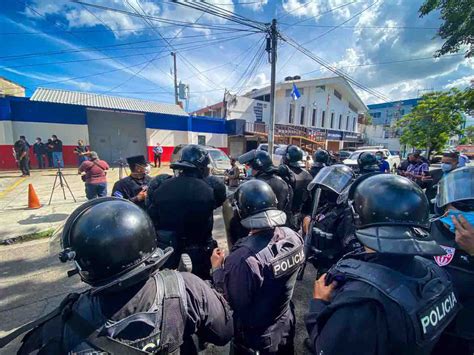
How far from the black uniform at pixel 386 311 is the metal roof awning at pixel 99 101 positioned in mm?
17526

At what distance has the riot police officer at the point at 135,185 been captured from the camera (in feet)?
11.0

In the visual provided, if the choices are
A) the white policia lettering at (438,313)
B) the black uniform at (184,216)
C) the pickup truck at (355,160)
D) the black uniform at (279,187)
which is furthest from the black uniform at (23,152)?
the pickup truck at (355,160)

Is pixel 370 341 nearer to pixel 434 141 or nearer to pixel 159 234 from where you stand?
pixel 159 234

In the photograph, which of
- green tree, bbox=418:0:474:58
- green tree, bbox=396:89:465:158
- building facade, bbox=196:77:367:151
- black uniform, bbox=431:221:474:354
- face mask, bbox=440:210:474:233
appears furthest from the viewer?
building facade, bbox=196:77:367:151

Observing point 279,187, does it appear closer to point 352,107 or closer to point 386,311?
point 386,311

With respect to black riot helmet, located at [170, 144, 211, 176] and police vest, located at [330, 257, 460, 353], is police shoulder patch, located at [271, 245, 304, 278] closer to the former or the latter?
police vest, located at [330, 257, 460, 353]

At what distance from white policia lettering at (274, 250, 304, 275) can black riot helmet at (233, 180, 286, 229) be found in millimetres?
248

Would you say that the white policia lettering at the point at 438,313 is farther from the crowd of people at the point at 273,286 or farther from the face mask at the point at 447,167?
the face mask at the point at 447,167

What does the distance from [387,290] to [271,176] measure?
8.20 ft

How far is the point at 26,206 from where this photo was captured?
22.7ft

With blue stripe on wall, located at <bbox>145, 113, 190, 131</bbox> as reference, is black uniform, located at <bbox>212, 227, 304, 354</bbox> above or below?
below

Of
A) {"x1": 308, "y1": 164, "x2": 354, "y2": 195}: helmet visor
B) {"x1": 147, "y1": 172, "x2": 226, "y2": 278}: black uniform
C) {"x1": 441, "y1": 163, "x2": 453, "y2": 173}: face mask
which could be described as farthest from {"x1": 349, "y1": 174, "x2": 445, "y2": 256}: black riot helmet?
{"x1": 441, "y1": 163, "x2": 453, "y2": 173}: face mask

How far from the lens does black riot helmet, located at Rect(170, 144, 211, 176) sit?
101 inches

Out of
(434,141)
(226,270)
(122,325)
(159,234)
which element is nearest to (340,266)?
(226,270)
